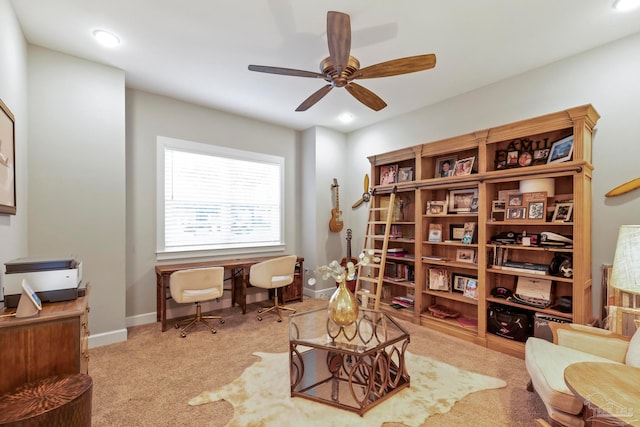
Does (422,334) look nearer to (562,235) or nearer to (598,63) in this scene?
(562,235)

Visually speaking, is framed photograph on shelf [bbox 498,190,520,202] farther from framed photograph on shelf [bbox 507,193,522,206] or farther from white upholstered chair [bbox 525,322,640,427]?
white upholstered chair [bbox 525,322,640,427]

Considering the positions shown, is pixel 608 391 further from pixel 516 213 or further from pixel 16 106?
pixel 16 106

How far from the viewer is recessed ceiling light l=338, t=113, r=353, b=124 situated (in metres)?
4.39

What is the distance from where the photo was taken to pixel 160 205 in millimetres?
3781

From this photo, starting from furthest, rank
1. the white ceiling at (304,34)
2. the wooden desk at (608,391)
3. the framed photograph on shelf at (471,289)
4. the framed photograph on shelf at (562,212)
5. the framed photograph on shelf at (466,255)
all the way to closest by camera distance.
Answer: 1. the framed photograph on shelf at (466,255)
2. the framed photograph on shelf at (471,289)
3. the framed photograph on shelf at (562,212)
4. the white ceiling at (304,34)
5. the wooden desk at (608,391)

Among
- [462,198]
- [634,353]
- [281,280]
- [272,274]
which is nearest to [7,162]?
[272,274]

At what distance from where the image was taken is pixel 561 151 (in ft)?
8.88

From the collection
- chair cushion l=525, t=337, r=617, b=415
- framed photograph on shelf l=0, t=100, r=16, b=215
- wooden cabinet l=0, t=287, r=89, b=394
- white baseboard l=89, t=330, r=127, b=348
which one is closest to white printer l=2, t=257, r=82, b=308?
wooden cabinet l=0, t=287, r=89, b=394

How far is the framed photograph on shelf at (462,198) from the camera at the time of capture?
134 inches

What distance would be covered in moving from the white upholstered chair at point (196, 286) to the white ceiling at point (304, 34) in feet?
7.23

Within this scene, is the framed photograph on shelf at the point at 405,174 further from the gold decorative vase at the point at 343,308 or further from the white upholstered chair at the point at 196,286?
the white upholstered chair at the point at 196,286

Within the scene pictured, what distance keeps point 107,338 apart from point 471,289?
3.96m

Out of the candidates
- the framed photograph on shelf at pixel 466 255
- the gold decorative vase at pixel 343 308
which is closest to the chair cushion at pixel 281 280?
the gold decorative vase at pixel 343 308

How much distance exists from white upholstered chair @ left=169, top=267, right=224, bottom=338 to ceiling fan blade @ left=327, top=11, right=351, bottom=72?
102 inches
